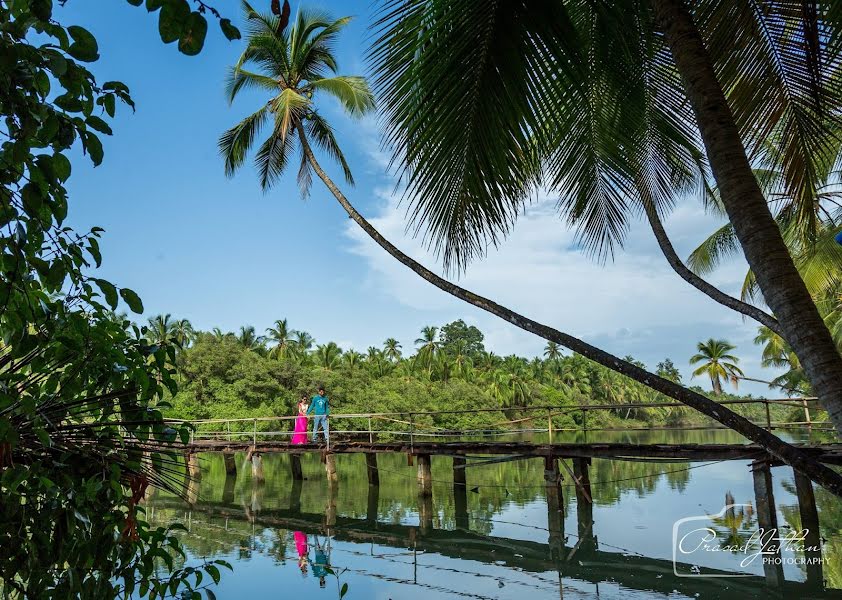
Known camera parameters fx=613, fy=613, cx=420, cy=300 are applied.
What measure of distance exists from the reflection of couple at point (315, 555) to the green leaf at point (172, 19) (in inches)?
320

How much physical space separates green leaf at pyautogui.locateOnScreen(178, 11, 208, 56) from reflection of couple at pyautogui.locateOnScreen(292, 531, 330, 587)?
808cm

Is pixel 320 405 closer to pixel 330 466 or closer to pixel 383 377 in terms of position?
pixel 330 466

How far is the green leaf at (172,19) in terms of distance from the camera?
890mm

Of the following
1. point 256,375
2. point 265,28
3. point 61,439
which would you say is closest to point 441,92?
point 61,439

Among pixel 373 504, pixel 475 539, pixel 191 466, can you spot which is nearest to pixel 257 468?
pixel 373 504

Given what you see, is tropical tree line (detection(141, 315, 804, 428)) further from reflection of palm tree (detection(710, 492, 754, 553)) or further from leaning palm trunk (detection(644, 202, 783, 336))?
→ leaning palm trunk (detection(644, 202, 783, 336))

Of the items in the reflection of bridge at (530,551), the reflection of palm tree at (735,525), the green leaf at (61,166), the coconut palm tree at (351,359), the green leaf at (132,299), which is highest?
the coconut palm tree at (351,359)

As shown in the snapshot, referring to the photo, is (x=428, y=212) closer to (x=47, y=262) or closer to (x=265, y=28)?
(x=47, y=262)

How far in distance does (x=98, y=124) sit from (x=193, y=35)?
1.51 ft

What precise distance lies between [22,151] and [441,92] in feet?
5.30

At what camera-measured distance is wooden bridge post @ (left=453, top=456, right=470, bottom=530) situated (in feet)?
40.1

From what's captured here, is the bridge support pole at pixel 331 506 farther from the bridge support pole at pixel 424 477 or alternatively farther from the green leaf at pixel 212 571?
the green leaf at pixel 212 571

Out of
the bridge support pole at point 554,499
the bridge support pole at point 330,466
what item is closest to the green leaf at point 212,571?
the bridge support pole at point 554,499

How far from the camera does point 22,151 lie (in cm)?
111
